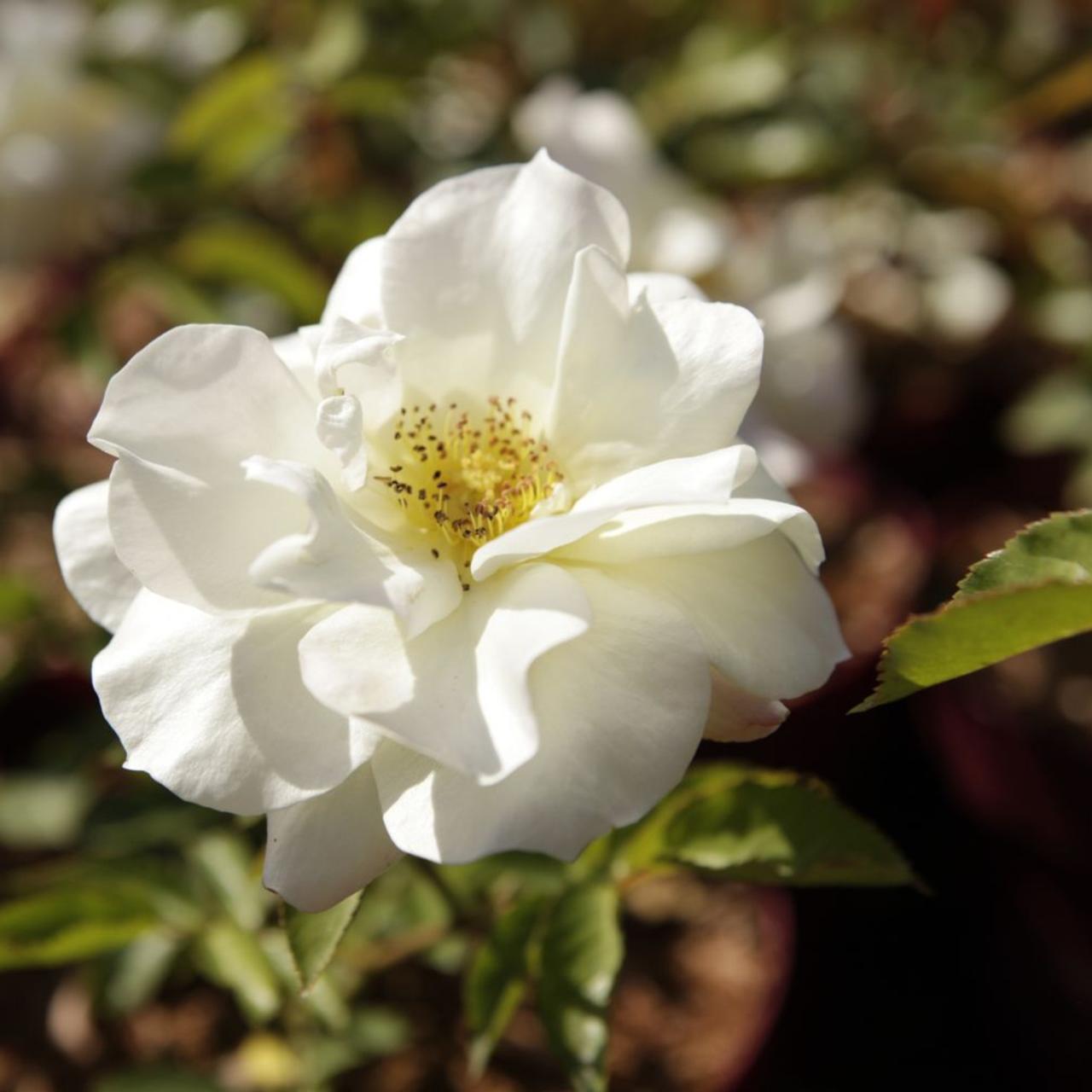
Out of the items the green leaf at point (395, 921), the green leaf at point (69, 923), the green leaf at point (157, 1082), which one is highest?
the green leaf at point (69, 923)

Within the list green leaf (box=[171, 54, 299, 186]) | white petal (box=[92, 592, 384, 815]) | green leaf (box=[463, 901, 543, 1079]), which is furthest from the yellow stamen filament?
green leaf (box=[171, 54, 299, 186])

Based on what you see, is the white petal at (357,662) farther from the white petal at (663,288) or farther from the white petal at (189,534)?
the white petal at (663,288)

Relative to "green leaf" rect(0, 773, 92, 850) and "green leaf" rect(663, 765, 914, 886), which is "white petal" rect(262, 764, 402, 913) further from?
"green leaf" rect(0, 773, 92, 850)

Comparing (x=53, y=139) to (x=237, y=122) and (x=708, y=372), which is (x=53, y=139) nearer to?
(x=237, y=122)

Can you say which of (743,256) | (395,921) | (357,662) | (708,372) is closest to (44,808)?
(395,921)

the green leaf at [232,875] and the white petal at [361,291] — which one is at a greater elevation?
the white petal at [361,291]

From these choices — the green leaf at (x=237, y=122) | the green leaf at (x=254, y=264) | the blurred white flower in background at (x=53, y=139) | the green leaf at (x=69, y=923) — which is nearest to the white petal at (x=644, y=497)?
the green leaf at (x=69, y=923)

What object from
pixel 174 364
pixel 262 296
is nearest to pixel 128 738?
pixel 174 364

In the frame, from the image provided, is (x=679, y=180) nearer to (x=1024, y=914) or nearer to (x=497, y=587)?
(x=497, y=587)
